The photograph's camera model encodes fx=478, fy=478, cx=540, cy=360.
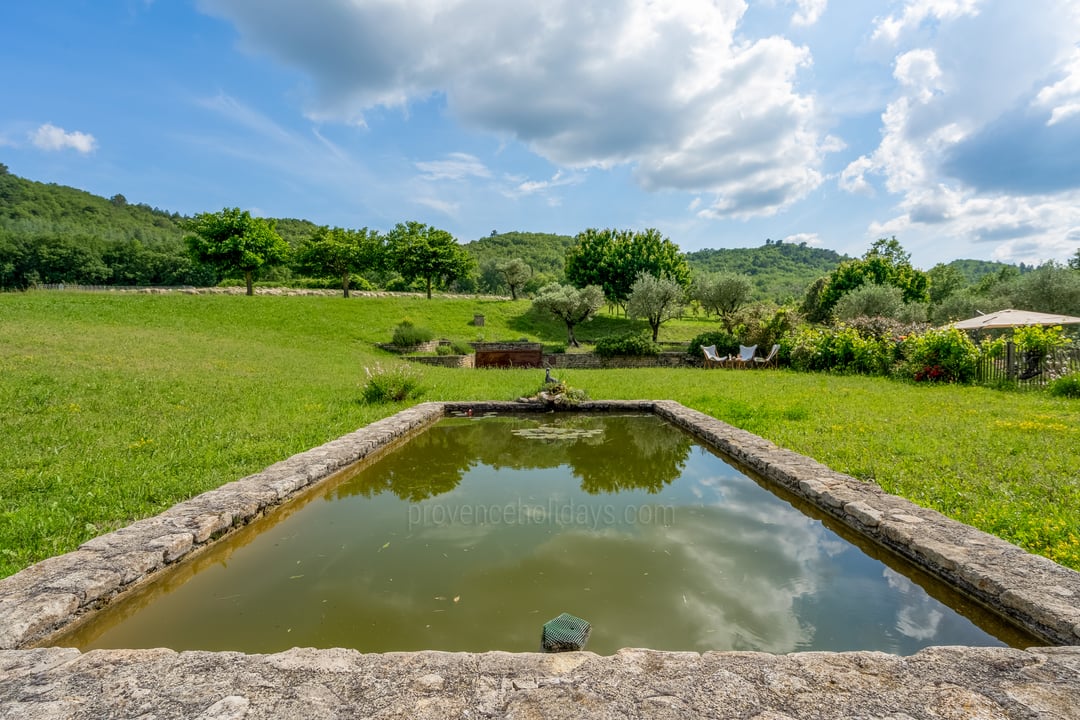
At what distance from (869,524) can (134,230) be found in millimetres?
95924

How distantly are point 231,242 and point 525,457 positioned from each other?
32.9 metres

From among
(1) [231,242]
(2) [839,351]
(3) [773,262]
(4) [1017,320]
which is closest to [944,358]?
(2) [839,351]

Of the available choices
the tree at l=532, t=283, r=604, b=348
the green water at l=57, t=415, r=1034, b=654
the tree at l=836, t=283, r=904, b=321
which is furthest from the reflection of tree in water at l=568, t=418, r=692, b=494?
the tree at l=836, t=283, r=904, b=321

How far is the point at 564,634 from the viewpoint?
2.44 meters

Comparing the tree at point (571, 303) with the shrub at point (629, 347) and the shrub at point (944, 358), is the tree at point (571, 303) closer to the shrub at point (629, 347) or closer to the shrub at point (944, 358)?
the shrub at point (629, 347)

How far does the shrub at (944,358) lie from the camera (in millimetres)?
11648

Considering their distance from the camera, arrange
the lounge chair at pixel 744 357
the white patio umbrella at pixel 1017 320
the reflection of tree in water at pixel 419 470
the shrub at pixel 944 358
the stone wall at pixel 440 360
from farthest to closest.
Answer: the stone wall at pixel 440 360
the lounge chair at pixel 744 357
the white patio umbrella at pixel 1017 320
the shrub at pixel 944 358
the reflection of tree in water at pixel 419 470

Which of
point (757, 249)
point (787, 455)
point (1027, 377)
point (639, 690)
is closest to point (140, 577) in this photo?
point (639, 690)

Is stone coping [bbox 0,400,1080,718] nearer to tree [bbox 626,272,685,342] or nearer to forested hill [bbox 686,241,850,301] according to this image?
tree [bbox 626,272,685,342]

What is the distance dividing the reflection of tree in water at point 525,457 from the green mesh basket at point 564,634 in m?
2.51

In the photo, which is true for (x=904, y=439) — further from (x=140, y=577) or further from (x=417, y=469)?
(x=140, y=577)

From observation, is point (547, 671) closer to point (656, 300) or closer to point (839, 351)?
point (839, 351)

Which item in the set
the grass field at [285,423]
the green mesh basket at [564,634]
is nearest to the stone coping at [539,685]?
the green mesh basket at [564,634]

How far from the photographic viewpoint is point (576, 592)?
2.98 m
